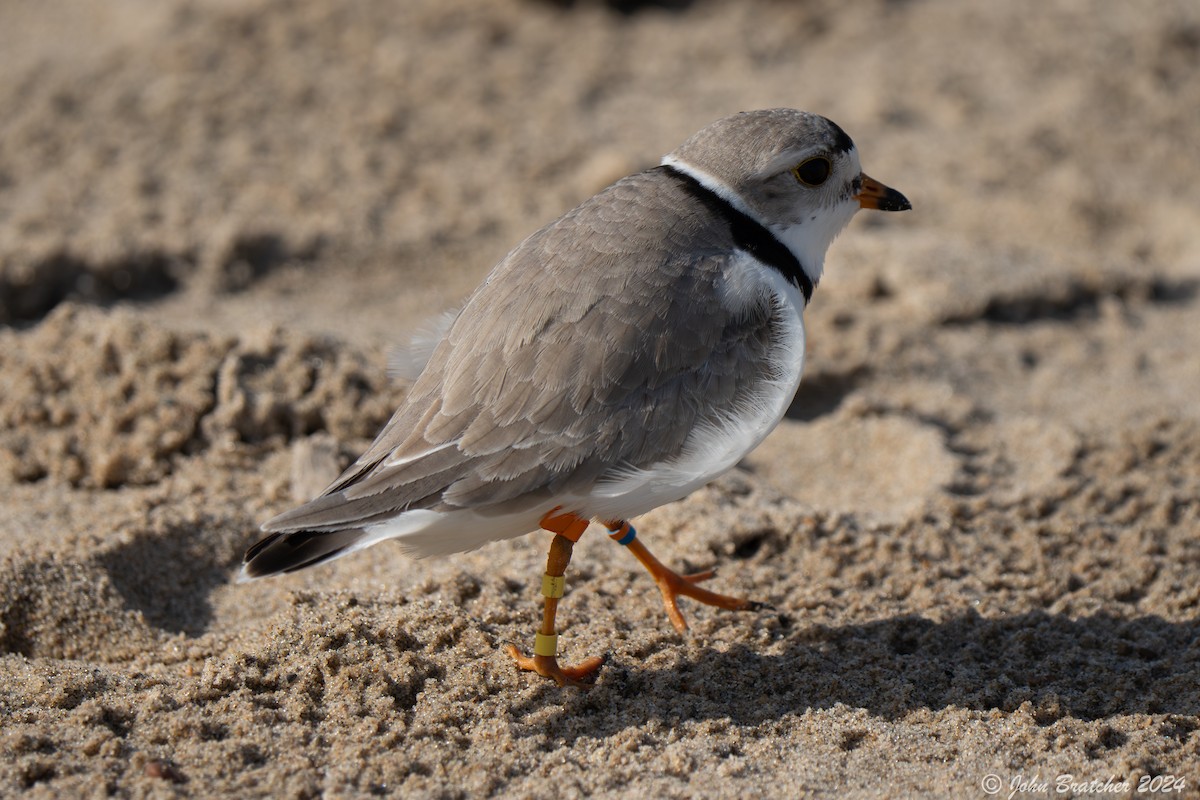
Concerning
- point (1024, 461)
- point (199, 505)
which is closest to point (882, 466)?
point (1024, 461)

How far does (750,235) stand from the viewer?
12.2 feet

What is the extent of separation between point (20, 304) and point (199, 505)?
180 cm

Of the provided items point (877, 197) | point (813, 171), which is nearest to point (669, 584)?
point (813, 171)

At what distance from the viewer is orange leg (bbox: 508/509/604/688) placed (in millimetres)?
3311

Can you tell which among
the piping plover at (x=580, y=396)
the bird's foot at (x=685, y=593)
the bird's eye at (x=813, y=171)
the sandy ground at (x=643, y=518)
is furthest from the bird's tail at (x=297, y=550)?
the bird's eye at (x=813, y=171)

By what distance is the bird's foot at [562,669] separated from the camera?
3312mm

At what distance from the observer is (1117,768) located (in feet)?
9.80

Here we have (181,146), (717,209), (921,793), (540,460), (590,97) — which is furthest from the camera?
(590,97)

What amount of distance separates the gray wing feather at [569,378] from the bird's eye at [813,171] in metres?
0.45

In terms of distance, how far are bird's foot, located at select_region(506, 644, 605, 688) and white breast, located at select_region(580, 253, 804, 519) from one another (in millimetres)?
429

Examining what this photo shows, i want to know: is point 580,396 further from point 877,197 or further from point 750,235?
point 877,197

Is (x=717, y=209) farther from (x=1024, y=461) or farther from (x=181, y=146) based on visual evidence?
(x=181, y=146)

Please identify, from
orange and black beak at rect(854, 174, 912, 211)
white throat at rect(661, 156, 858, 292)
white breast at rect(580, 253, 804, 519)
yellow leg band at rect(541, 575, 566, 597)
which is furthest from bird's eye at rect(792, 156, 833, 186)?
yellow leg band at rect(541, 575, 566, 597)

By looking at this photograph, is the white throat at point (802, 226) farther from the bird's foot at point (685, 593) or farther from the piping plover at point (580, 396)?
the bird's foot at point (685, 593)
